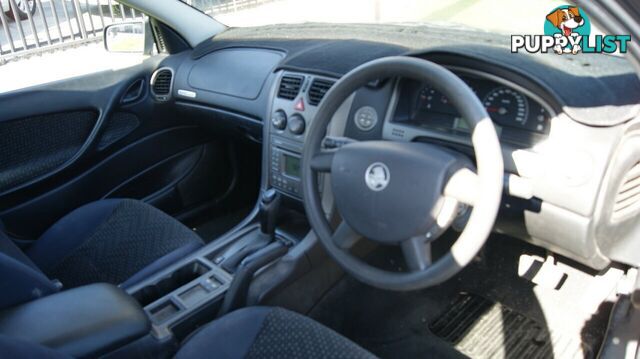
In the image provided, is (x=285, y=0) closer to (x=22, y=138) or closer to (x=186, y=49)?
(x=186, y=49)

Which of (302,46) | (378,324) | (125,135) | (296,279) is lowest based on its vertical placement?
(378,324)

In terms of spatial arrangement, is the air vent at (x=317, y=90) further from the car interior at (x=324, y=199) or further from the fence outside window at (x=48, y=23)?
the fence outside window at (x=48, y=23)

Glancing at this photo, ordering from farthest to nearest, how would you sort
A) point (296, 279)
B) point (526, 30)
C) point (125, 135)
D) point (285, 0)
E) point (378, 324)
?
point (285, 0)
point (125, 135)
point (378, 324)
point (296, 279)
point (526, 30)

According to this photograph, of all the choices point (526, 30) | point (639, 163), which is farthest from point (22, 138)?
point (639, 163)

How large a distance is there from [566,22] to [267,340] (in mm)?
1216

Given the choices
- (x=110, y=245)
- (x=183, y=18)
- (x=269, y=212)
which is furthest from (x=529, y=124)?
(x=183, y=18)

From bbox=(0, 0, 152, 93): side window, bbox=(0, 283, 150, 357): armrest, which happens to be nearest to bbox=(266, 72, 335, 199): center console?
bbox=(0, 283, 150, 357): armrest

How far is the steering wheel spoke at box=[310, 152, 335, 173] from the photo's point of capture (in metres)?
1.38

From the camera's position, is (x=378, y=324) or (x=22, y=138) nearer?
(x=378, y=324)

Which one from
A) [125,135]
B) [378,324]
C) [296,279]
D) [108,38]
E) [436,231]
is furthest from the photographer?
[108,38]

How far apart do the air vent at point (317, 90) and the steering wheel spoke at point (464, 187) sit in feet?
2.46

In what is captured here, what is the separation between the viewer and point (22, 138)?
215cm

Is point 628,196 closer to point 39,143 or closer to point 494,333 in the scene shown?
point 494,333

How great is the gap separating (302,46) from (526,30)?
0.85 metres
